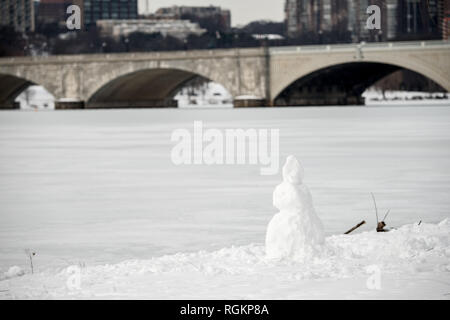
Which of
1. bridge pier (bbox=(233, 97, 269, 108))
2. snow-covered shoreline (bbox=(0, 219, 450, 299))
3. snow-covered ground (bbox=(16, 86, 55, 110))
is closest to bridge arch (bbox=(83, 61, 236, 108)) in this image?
bridge pier (bbox=(233, 97, 269, 108))

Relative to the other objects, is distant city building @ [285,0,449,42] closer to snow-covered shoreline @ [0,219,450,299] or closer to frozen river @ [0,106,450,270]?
frozen river @ [0,106,450,270]

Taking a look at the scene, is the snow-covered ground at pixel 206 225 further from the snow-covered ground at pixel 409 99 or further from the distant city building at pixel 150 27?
the distant city building at pixel 150 27

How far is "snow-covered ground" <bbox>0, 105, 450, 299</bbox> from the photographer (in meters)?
7.39

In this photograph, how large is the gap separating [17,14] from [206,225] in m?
113

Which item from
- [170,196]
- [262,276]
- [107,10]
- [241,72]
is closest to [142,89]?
[241,72]

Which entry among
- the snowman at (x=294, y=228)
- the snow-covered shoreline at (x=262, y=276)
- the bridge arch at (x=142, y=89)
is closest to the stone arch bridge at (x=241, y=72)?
the bridge arch at (x=142, y=89)

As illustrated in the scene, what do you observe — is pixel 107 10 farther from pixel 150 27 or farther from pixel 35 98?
pixel 150 27

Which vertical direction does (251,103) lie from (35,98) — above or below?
above

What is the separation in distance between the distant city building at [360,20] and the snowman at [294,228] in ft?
255

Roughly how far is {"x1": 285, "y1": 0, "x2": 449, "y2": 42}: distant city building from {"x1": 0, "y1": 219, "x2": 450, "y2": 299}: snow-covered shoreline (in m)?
77.2

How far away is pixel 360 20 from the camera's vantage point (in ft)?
303

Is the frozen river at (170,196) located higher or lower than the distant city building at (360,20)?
lower

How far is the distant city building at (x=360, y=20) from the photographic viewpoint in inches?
3659
